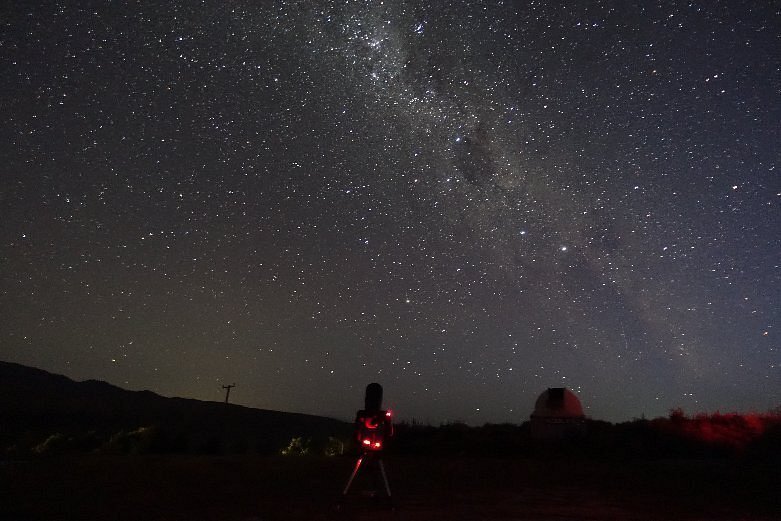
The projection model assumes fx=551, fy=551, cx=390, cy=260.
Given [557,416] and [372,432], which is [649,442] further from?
[372,432]

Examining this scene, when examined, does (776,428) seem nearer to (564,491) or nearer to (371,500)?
(564,491)

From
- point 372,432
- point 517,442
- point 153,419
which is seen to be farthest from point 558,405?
point 153,419

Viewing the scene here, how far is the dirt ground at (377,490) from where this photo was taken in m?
6.60

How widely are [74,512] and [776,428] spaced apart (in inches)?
721

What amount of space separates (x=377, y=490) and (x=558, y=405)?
48.5ft

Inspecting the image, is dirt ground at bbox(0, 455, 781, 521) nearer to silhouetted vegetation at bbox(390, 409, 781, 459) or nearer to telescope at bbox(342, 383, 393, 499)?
telescope at bbox(342, 383, 393, 499)

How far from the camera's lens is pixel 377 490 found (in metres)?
7.13

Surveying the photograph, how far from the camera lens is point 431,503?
743 centimetres

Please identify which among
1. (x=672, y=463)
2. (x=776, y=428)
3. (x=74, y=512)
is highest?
(x=776, y=428)

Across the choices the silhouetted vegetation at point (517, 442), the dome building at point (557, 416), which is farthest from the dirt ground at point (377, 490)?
the dome building at point (557, 416)

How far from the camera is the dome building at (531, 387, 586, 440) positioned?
768 inches

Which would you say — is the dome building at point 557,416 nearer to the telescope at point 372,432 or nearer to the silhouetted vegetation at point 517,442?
the silhouetted vegetation at point 517,442

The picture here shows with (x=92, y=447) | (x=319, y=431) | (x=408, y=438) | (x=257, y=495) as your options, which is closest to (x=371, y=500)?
Result: (x=257, y=495)

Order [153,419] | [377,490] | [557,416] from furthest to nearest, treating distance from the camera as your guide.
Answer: [153,419], [557,416], [377,490]
